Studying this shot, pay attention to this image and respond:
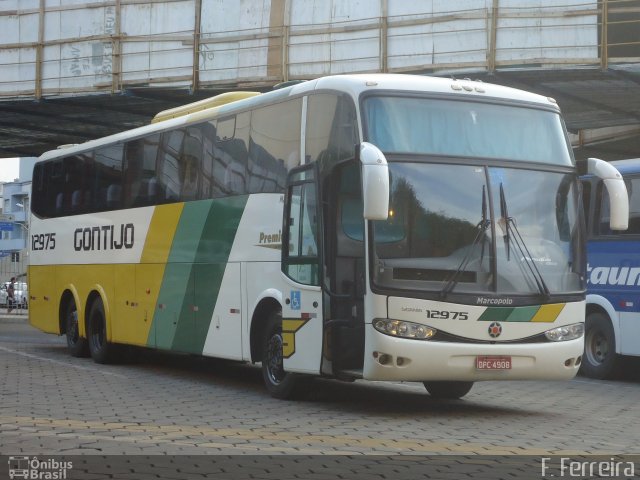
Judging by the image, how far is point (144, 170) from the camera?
18109mm

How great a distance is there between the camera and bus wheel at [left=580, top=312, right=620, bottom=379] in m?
18.7

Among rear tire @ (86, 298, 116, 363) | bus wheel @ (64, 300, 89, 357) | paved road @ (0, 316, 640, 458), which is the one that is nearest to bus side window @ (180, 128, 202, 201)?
paved road @ (0, 316, 640, 458)

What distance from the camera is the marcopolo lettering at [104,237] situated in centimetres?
1842

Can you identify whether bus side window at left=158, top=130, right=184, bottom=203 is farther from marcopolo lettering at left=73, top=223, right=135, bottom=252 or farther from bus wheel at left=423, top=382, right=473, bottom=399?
bus wheel at left=423, top=382, right=473, bottom=399

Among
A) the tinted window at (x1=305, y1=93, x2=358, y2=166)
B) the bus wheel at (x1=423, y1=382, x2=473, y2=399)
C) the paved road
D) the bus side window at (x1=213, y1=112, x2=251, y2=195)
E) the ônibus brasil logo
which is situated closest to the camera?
the ônibus brasil logo

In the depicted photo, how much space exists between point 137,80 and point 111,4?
231 centimetres

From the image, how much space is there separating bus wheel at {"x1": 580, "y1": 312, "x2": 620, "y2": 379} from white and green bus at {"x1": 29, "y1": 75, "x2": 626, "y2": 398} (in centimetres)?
514

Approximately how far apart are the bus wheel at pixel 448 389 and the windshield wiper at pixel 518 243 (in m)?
2.24

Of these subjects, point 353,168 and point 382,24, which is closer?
point 353,168

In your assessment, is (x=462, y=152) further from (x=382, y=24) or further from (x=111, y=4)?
(x=111, y=4)

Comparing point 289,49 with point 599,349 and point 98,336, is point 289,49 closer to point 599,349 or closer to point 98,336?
point 98,336

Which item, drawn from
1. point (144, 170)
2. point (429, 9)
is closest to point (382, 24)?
point (429, 9)

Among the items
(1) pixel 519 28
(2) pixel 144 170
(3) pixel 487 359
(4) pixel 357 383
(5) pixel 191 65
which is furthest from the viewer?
(5) pixel 191 65

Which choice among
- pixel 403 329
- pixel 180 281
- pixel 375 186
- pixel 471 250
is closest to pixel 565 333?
pixel 471 250
